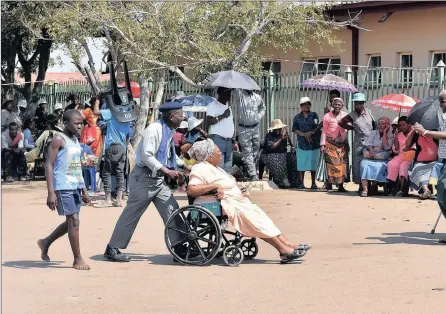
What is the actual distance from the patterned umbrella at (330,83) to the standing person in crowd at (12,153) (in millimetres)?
7237

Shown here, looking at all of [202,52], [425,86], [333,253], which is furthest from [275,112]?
[333,253]

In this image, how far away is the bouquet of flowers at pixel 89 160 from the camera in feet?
55.4

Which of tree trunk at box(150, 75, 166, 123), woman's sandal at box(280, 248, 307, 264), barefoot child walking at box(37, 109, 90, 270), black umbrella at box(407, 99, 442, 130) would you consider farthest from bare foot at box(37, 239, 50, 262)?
tree trunk at box(150, 75, 166, 123)

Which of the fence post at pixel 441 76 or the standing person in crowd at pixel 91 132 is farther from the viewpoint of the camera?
the standing person in crowd at pixel 91 132

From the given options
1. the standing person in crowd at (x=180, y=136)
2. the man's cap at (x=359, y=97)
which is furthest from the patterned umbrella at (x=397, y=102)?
the standing person in crowd at (x=180, y=136)

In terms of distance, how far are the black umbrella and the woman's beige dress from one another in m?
4.09

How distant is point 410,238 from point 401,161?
14.4 ft

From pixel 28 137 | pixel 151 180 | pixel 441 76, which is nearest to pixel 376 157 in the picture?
pixel 441 76

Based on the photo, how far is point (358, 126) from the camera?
1675 centimetres

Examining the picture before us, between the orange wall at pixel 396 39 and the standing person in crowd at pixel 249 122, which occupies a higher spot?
the orange wall at pixel 396 39

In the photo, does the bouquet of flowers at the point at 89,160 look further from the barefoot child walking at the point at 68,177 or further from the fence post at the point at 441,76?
the barefoot child walking at the point at 68,177

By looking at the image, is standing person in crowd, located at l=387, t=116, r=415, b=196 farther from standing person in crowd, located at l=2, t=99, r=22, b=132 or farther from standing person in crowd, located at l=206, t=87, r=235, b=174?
standing person in crowd, located at l=2, t=99, r=22, b=132

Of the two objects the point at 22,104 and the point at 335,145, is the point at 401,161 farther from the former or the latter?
the point at 22,104

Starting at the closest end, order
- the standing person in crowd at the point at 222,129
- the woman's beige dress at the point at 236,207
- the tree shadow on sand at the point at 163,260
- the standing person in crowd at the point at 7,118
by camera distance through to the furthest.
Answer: the woman's beige dress at the point at 236,207 → the tree shadow on sand at the point at 163,260 → the standing person in crowd at the point at 222,129 → the standing person in crowd at the point at 7,118
